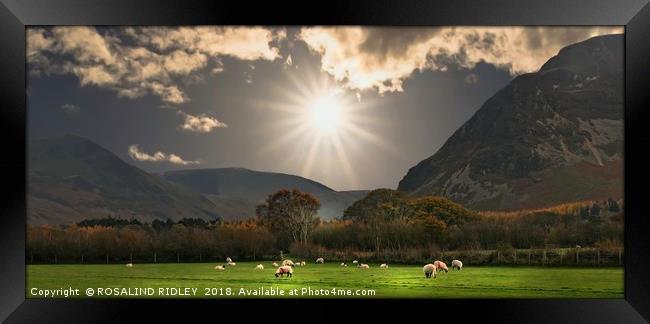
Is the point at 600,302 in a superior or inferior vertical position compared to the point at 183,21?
inferior

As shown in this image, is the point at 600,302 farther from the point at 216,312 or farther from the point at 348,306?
the point at 216,312

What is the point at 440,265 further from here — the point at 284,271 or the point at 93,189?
the point at 93,189

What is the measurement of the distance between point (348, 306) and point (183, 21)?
4262 millimetres

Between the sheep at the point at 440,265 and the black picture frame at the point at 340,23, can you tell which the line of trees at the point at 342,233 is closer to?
the sheep at the point at 440,265

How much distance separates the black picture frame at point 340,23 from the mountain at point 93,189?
0.72 meters

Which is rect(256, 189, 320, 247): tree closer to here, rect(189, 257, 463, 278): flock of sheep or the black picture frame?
rect(189, 257, 463, 278): flock of sheep

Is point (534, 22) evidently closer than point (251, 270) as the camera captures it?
Yes

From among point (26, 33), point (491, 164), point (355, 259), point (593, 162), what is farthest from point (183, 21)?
point (593, 162)

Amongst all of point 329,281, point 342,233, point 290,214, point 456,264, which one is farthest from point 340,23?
point 456,264

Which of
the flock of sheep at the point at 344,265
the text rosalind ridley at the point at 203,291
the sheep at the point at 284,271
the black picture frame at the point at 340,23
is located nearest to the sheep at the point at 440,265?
the flock of sheep at the point at 344,265

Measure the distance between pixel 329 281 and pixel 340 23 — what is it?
3.50 metres

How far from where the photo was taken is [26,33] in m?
7.79

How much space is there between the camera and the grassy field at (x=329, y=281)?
8148mm

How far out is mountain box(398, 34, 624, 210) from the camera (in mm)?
8531
